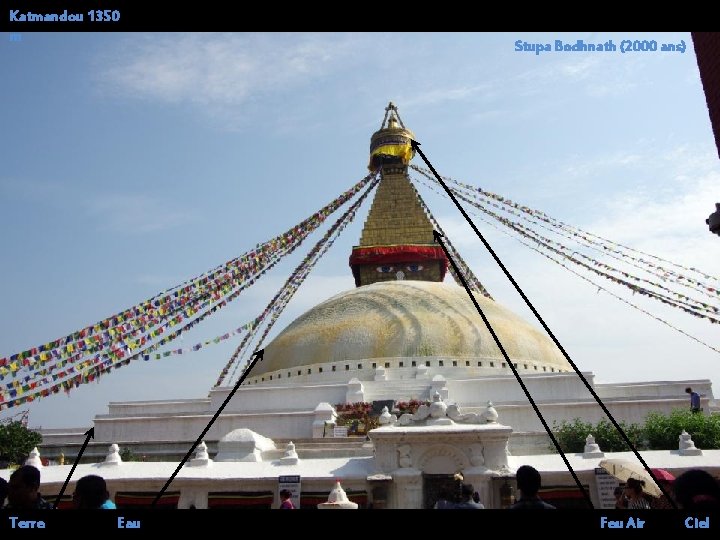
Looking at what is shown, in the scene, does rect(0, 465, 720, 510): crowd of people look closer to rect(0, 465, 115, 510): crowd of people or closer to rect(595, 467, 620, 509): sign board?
rect(0, 465, 115, 510): crowd of people

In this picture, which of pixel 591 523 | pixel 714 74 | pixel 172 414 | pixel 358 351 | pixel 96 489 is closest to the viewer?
pixel 591 523

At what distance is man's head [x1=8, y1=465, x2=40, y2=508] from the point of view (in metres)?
3.75

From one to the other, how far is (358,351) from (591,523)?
18.6 m

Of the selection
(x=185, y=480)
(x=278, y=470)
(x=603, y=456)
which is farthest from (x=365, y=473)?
(x=603, y=456)

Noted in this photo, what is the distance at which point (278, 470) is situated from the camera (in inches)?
475

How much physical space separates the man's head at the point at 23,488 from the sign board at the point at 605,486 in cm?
897

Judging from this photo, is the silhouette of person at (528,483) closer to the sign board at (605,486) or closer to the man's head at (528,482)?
the man's head at (528,482)

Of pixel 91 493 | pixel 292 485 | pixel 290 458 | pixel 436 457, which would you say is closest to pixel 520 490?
pixel 91 493

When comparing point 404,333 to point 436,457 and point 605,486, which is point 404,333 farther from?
point 605,486

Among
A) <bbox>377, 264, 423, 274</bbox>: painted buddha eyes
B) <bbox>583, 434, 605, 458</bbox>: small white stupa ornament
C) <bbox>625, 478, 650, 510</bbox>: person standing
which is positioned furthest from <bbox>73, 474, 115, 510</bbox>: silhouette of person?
<bbox>377, 264, 423, 274</bbox>: painted buddha eyes

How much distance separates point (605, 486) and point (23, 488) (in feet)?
30.5

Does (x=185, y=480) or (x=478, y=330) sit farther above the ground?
(x=478, y=330)

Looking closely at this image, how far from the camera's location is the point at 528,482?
3.67m
